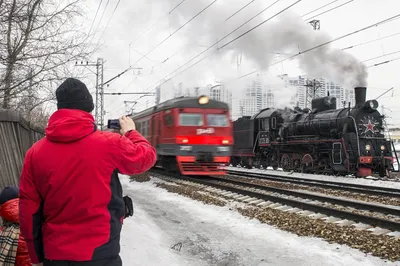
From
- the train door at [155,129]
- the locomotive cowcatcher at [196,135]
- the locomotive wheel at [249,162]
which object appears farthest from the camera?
the locomotive wheel at [249,162]

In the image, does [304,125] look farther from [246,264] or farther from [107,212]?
[107,212]

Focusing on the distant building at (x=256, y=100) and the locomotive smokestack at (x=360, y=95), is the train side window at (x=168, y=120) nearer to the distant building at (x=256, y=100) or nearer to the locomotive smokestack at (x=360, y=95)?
the locomotive smokestack at (x=360, y=95)

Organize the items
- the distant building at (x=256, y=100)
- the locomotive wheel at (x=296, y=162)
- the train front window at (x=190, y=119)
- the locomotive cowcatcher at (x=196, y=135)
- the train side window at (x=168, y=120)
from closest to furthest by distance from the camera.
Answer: the locomotive cowcatcher at (x=196, y=135) → the train front window at (x=190, y=119) → the train side window at (x=168, y=120) → the locomotive wheel at (x=296, y=162) → the distant building at (x=256, y=100)

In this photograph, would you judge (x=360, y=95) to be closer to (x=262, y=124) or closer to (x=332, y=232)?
(x=262, y=124)

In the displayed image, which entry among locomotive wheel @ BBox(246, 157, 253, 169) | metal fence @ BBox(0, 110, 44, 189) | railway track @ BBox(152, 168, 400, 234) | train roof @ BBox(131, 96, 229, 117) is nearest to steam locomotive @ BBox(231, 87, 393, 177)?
locomotive wheel @ BBox(246, 157, 253, 169)

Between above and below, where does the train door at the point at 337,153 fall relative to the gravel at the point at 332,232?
above

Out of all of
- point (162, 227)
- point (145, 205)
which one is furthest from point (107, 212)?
point (145, 205)

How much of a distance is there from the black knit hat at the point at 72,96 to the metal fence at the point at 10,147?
8.88 ft

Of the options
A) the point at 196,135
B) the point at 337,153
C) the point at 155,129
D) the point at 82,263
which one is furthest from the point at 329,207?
the point at 155,129

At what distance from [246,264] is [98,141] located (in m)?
3.56

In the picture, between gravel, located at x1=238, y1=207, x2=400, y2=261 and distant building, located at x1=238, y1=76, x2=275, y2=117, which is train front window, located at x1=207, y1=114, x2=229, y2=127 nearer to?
gravel, located at x1=238, y1=207, x2=400, y2=261

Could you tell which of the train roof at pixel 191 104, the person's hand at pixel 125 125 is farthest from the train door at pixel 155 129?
the person's hand at pixel 125 125

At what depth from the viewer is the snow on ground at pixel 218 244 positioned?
5.03m

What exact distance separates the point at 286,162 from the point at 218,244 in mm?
15435
